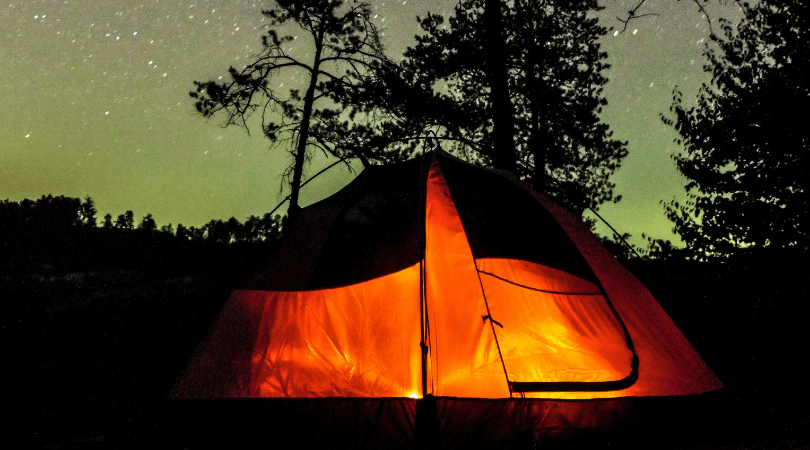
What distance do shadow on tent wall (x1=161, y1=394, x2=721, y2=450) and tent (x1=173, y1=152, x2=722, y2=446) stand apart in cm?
2

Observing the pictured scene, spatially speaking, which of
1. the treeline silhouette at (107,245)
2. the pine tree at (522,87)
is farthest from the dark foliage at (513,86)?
the treeline silhouette at (107,245)

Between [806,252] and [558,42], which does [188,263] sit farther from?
[806,252]

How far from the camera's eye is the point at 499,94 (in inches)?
316

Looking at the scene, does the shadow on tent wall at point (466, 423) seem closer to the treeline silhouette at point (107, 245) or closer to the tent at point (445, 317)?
the tent at point (445, 317)

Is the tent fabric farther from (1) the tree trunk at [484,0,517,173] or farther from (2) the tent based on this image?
(1) the tree trunk at [484,0,517,173]

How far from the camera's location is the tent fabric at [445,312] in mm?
3688

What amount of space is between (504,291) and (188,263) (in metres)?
32.7

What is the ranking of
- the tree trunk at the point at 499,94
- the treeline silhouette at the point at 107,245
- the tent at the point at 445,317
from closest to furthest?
the tent at the point at 445,317 < the tree trunk at the point at 499,94 < the treeline silhouette at the point at 107,245

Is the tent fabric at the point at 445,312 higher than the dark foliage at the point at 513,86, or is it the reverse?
the dark foliage at the point at 513,86

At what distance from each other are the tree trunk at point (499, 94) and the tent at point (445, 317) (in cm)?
359

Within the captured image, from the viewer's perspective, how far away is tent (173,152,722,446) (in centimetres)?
361

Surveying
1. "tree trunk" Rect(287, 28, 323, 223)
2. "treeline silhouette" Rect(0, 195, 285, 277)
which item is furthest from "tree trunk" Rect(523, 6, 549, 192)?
"treeline silhouette" Rect(0, 195, 285, 277)

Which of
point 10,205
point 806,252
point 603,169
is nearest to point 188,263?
point 603,169

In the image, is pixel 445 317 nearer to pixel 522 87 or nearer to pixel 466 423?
pixel 466 423
